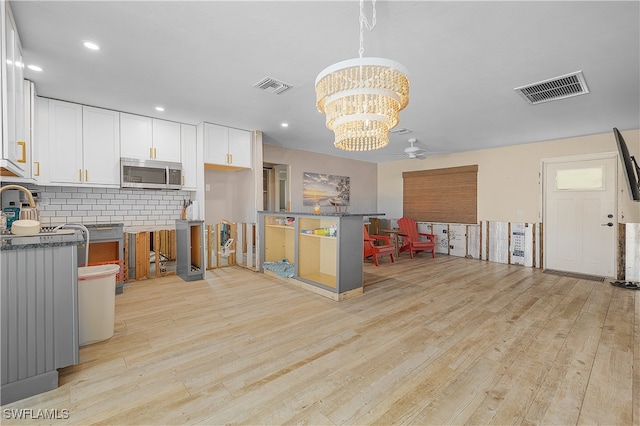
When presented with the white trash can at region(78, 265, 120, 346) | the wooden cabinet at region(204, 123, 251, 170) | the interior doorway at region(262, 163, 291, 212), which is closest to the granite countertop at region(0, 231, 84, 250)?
the white trash can at region(78, 265, 120, 346)

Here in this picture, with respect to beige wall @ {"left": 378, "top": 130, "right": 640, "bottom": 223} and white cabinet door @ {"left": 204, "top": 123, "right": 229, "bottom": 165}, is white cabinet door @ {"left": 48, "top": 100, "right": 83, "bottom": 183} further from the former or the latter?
beige wall @ {"left": 378, "top": 130, "right": 640, "bottom": 223}

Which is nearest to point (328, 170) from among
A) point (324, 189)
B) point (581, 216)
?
point (324, 189)

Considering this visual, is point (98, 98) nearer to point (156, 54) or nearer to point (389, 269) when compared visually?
point (156, 54)

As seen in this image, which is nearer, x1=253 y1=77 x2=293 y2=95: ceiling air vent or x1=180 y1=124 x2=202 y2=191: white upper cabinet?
x1=253 y1=77 x2=293 y2=95: ceiling air vent

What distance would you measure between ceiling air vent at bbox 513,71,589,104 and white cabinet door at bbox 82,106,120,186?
5299 millimetres

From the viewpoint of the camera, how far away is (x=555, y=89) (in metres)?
3.18

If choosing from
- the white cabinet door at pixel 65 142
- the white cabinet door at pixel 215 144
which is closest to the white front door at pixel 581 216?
the white cabinet door at pixel 215 144

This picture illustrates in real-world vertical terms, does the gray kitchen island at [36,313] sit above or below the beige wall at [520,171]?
below

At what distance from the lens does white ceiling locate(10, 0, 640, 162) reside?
1989 millimetres

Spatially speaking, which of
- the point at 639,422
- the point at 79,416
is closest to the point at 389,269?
the point at 639,422

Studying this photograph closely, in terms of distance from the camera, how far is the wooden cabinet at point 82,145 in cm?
364

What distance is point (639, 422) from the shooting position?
157 cm

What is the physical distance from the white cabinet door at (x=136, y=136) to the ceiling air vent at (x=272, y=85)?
221 cm

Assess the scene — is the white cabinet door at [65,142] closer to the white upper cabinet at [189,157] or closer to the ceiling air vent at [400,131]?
the white upper cabinet at [189,157]
